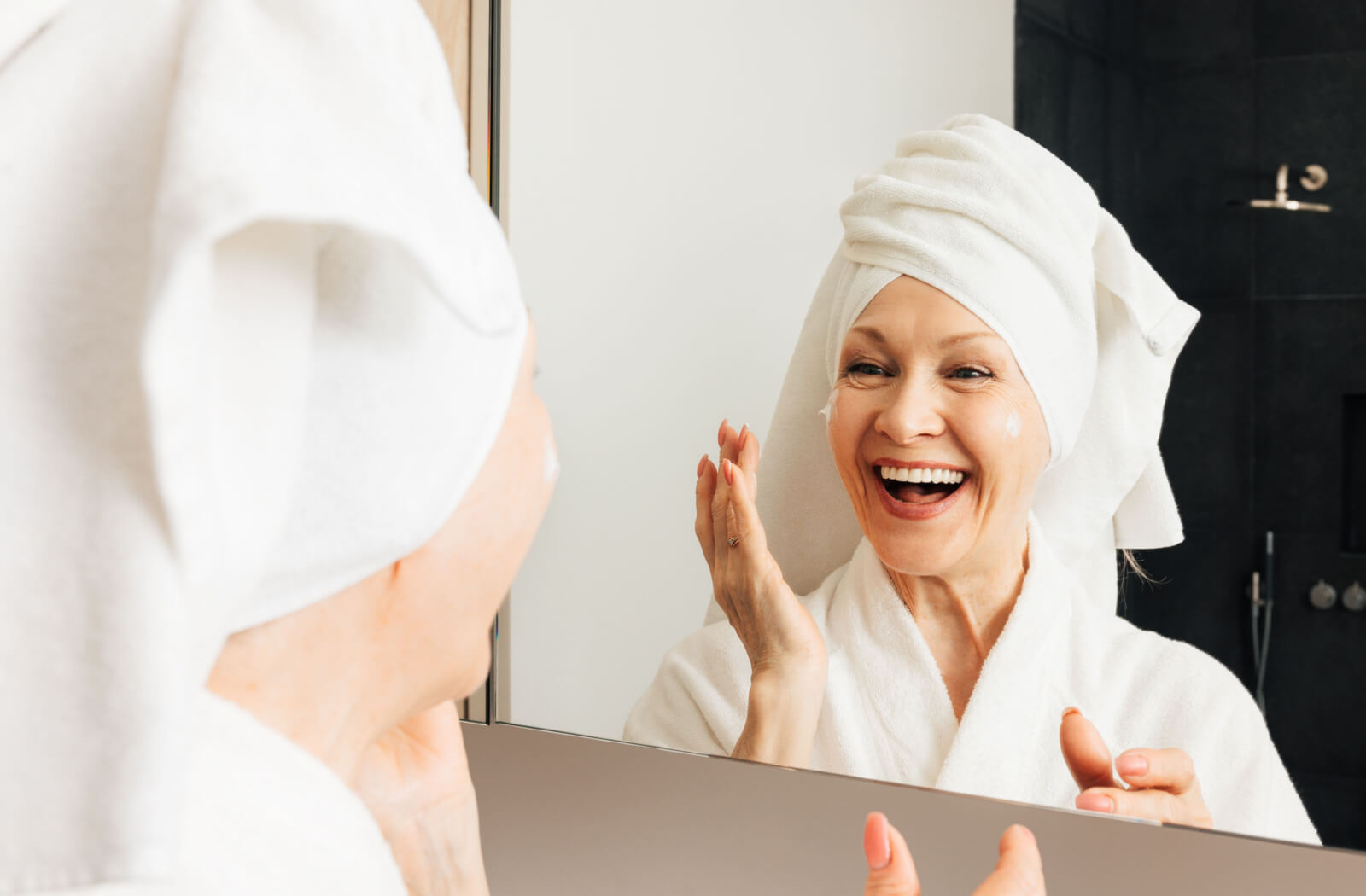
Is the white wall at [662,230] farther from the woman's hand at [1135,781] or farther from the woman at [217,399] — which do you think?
the woman at [217,399]

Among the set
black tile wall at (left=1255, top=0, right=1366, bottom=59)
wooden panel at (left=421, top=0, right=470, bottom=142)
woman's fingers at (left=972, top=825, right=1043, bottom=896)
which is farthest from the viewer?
wooden panel at (left=421, top=0, right=470, bottom=142)

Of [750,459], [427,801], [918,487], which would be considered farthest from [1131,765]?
[427,801]

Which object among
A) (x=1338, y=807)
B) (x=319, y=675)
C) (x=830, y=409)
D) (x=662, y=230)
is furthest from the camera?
(x=662, y=230)

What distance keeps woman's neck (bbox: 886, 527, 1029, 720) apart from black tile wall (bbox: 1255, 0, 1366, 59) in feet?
1.16

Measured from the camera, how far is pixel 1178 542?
0.71m

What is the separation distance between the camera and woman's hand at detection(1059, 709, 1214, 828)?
2.25 feet

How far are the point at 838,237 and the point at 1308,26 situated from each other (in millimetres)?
324

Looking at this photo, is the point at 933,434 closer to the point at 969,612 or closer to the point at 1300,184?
the point at 969,612

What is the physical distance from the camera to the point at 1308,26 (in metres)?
0.67

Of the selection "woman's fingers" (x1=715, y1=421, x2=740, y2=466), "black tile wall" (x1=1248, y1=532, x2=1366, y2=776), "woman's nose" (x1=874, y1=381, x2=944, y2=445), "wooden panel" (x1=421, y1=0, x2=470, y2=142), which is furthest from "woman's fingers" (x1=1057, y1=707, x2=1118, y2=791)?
"wooden panel" (x1=421, y1=0, x2=470, y2=142)

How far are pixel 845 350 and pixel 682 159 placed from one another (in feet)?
0.87

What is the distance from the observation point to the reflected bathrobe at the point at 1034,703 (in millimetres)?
690

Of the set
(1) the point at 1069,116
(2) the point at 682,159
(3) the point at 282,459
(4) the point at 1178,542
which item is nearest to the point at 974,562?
(4) the point at 1178,542

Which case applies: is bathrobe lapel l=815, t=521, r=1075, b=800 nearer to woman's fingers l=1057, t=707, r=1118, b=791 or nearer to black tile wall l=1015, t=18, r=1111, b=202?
woman's fingers l=1057, t=707, r=1118, b=791
